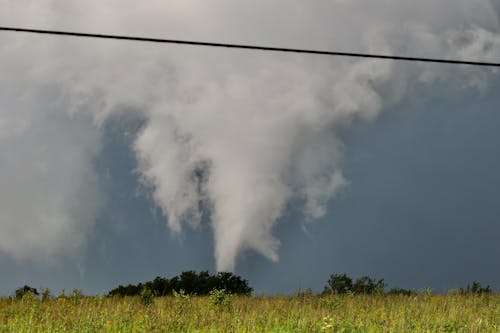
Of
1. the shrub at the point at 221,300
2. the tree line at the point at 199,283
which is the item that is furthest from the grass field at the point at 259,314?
the tree line at the point at 199,283

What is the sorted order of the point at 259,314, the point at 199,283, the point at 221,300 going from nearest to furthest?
the point at 259,314, the point at 221,300, the point at 199,283

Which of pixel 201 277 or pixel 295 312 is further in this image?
pixel 201 277

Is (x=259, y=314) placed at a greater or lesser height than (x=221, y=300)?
lesser

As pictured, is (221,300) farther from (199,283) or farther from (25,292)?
(199,283)

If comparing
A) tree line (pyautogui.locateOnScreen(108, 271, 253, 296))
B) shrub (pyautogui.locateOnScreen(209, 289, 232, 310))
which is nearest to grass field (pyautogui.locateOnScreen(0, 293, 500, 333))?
shrub (pyautogui.locateOnScreen(209, 289, 232, 310))

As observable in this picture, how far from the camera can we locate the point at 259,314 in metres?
15.5

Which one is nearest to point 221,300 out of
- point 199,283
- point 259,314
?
point 259,314

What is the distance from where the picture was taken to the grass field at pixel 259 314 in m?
13.0

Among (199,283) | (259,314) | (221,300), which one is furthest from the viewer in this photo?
(199,283)

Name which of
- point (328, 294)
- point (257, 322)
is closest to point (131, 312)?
point (257, 322)

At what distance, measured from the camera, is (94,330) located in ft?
42.1

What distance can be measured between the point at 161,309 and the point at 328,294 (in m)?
6.23

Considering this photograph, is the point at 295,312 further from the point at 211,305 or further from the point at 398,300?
the point at 398,300

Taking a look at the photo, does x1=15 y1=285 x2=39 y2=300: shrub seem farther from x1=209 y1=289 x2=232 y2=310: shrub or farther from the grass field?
x1=209 y1=289 x2=232 y2=310: shrub
